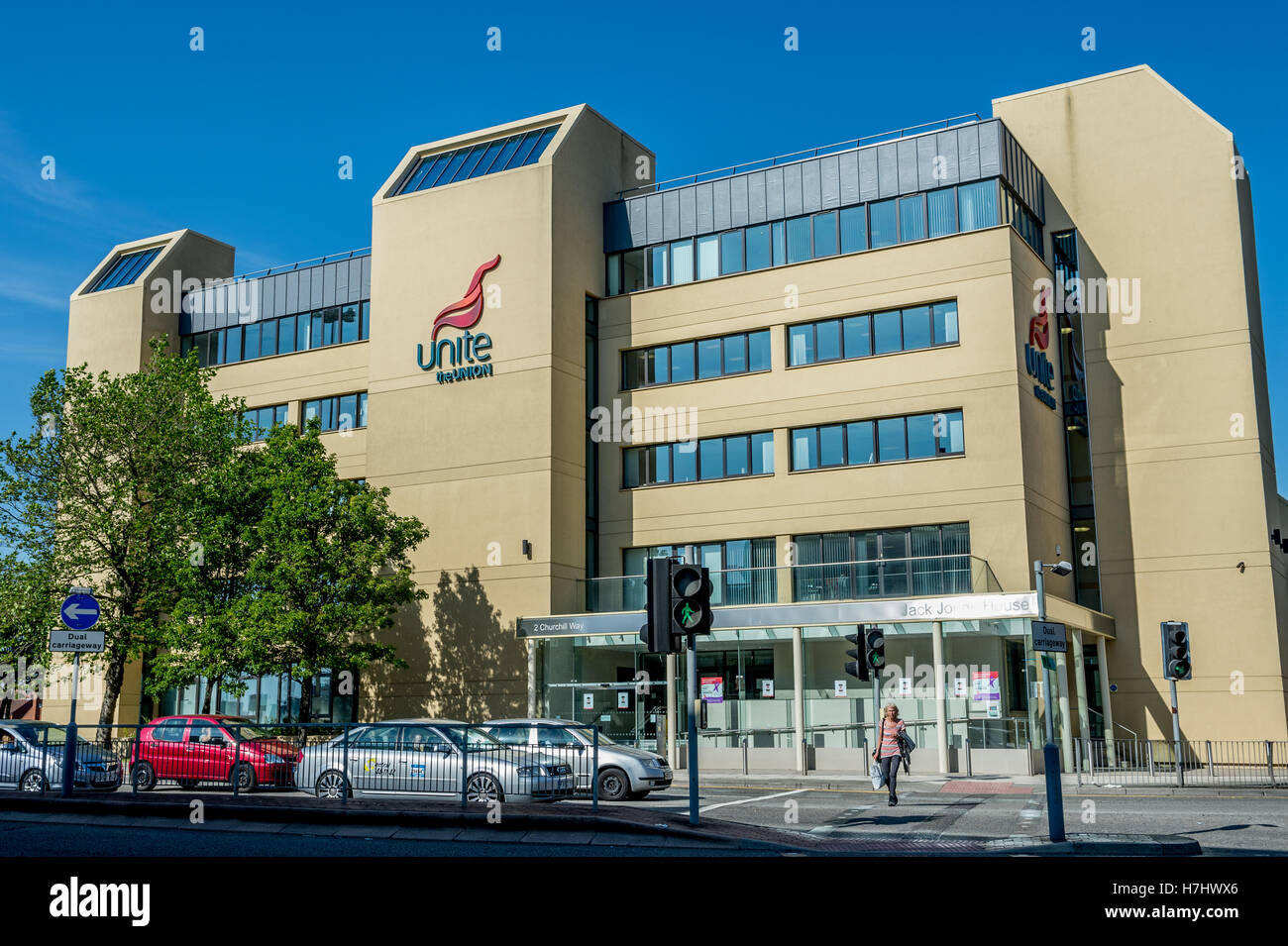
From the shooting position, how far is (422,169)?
40.4 m

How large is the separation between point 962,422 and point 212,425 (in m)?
21.0

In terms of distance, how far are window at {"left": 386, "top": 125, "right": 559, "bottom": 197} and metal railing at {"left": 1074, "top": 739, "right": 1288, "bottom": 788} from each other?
2317 cm

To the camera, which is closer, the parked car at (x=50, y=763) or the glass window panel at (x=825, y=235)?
the parked car at (x=50, y=763)

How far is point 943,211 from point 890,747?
18.5 metres

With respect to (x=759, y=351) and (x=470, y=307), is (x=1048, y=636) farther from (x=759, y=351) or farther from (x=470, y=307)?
(x=470, y=307)

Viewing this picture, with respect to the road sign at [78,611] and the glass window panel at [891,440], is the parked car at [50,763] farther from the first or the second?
the glass window panel at [891,440]

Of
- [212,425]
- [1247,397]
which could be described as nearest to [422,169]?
[212,425]

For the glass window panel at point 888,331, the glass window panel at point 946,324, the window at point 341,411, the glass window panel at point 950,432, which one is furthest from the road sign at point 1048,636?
the window at point 341,411

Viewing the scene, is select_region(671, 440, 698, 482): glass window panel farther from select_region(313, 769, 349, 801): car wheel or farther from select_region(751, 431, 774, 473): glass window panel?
select_region(313, 769, 349, 801): car wheel

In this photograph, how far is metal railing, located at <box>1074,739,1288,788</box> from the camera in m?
24.9

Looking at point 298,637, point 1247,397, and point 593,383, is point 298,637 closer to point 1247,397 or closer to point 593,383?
point 593,383

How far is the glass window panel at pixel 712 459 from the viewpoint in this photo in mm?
36094

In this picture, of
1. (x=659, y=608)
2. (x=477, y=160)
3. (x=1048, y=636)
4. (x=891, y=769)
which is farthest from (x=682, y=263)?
(x=659, y=608)

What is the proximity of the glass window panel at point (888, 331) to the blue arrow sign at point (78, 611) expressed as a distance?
71.7ft
